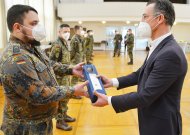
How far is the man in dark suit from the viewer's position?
1.58 meters

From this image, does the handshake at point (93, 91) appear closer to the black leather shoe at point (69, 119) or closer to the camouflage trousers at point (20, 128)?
the camouflage trousers at point (20, 128)

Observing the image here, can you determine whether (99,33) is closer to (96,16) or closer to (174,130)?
(96,16)

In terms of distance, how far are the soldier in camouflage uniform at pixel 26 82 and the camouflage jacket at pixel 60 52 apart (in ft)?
6.43

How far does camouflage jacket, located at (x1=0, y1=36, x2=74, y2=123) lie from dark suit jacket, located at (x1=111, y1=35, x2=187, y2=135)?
0.49 metres

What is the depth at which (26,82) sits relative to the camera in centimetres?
165

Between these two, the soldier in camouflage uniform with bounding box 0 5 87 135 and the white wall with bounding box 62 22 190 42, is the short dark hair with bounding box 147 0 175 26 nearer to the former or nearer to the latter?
the soldier in camouflage uniform with bounding box 0 5 87 135

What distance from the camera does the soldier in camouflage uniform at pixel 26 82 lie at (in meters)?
1.65

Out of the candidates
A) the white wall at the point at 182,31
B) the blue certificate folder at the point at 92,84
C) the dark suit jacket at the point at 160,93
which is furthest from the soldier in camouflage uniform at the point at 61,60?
the white wall at the point at 182,31

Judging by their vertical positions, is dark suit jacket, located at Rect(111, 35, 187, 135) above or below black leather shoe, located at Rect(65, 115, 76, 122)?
above

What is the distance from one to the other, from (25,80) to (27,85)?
0.04 meters

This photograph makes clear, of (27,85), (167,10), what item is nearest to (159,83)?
(167,10)

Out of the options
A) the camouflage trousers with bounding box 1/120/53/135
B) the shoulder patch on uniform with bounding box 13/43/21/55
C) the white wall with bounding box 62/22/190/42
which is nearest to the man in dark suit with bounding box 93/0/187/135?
the camouflage trousers with bounding box 1/120/53/135

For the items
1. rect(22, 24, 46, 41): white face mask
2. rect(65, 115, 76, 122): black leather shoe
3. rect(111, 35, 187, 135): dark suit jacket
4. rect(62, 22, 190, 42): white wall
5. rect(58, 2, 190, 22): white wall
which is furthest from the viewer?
rect(62, 22, 190, 42): white wall

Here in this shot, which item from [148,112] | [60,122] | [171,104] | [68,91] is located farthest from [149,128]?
[60,122]
